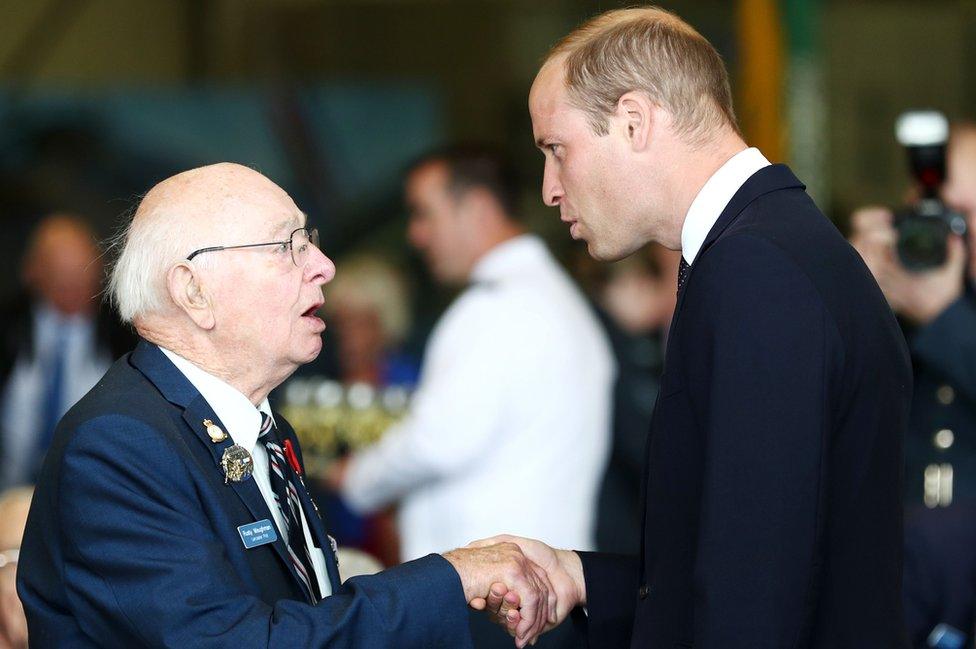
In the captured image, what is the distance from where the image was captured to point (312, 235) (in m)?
2.40

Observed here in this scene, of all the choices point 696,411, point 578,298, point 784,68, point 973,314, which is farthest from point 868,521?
point 784,68

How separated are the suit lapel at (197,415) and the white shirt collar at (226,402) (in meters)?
0.02

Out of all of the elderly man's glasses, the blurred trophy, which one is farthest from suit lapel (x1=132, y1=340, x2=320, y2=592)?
the blurred trophy

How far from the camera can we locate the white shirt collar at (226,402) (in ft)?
7.31

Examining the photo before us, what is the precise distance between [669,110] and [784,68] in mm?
3316

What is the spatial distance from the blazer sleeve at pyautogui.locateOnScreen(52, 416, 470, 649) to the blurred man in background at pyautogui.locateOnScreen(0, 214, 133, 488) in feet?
10.4

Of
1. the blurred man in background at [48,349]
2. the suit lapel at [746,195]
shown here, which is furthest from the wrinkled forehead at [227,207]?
the blurred man in background at [48,349]

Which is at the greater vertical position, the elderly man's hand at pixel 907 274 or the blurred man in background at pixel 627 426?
the elderly man's hand at pixel 907 274

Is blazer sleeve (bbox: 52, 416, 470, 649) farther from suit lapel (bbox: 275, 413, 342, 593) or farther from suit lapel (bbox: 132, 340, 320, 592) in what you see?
suit lapel (bbox: 275, 413, 342, 593)

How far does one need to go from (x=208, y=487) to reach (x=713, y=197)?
0.89m

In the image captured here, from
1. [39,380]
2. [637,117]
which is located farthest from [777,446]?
[39,380]

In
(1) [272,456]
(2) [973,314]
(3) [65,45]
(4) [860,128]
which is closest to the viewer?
(1) [272,456]

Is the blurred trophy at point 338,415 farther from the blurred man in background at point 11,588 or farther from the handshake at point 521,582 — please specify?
the handshake at point 521,582

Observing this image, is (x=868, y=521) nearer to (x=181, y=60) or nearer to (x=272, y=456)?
(x=272, y=456)
